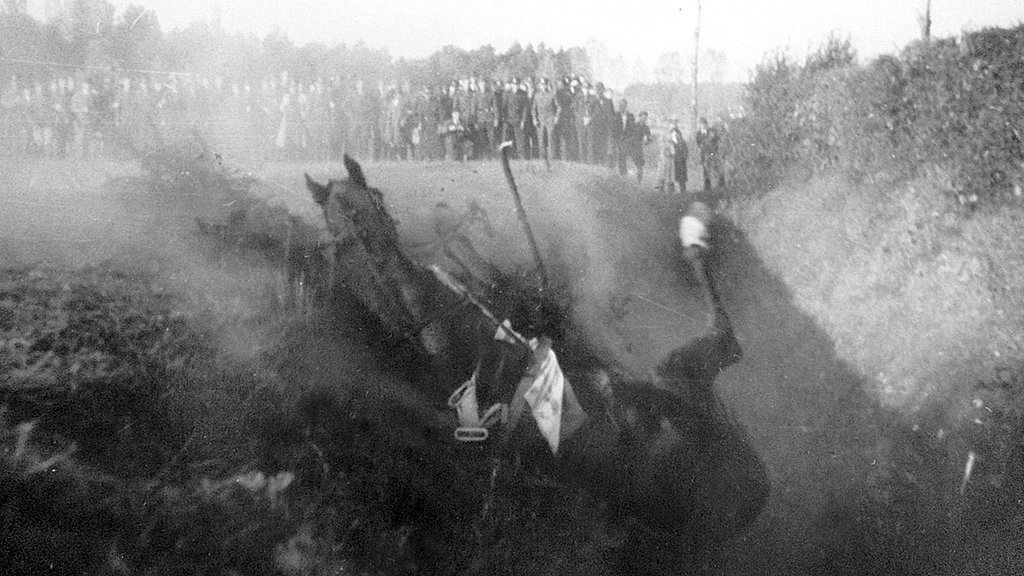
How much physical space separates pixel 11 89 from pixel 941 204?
8370 mm

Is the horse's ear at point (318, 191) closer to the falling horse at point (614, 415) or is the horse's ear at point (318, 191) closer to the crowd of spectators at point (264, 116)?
the falling horse at point (614, 415)

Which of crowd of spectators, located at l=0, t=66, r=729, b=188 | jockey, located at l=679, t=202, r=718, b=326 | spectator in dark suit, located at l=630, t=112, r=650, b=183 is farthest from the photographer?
spectator in dark suit, located at l=630, t=112, r=650, b=183

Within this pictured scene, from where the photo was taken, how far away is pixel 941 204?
8484 mm

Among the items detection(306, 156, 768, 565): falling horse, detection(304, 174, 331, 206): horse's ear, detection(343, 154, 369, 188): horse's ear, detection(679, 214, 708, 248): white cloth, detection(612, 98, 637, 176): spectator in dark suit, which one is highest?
detection(612, 98, 637, 176): spectator in dark suit

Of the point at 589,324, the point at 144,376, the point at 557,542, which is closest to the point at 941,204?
the point at 589,324

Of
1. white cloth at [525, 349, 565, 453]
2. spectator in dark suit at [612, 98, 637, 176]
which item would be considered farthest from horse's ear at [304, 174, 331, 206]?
spectator in dark suit at [612, 98, 637, 176]

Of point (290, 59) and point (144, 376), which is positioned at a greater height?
point (290, 59)

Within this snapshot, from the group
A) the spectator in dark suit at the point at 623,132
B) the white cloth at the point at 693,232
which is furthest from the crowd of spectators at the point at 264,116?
the white cloth at the point at 693,232

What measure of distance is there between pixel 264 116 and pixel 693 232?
4.19m

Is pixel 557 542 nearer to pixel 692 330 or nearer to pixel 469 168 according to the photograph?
pixel 692 330

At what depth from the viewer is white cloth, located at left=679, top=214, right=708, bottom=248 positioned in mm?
8203

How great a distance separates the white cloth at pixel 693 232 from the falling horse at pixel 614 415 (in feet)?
5.43

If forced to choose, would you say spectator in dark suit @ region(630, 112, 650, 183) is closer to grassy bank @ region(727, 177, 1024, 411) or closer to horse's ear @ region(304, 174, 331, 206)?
grassy bank @ region(727, 177, 1024, 411)

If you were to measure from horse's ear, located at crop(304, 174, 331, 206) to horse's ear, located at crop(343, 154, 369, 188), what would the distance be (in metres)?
0.23
